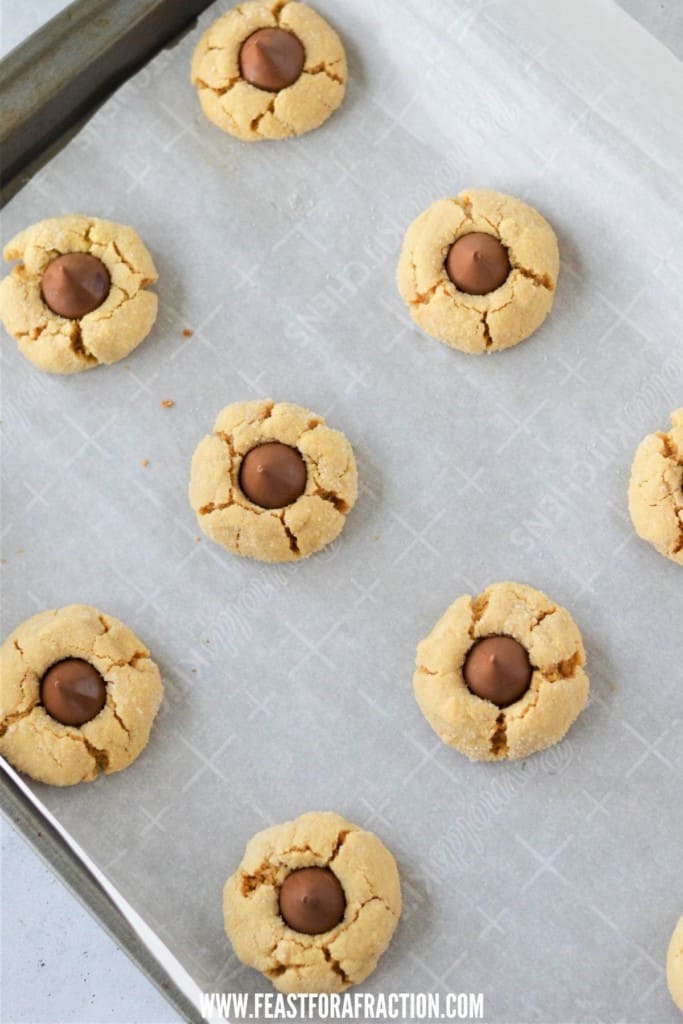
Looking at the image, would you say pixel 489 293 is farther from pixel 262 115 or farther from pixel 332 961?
pixel 332 961

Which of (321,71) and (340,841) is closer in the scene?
(340,841)

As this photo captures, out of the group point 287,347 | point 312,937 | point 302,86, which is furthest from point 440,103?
point 312,937

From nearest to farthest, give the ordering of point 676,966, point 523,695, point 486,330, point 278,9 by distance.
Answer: point 676,966, point 523,695, point 486,330, point 278,9

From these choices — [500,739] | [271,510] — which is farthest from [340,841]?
[271,510]

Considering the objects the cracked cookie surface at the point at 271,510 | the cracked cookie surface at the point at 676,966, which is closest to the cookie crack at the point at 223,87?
the cracked cookie surface at the point at 271,510

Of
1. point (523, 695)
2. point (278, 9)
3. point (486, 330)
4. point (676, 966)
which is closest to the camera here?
point (676, 966)

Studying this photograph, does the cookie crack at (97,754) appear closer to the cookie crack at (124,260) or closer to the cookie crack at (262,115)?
the cookie crack at (124,260)

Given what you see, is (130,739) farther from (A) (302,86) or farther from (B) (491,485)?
(A) (302,86)
